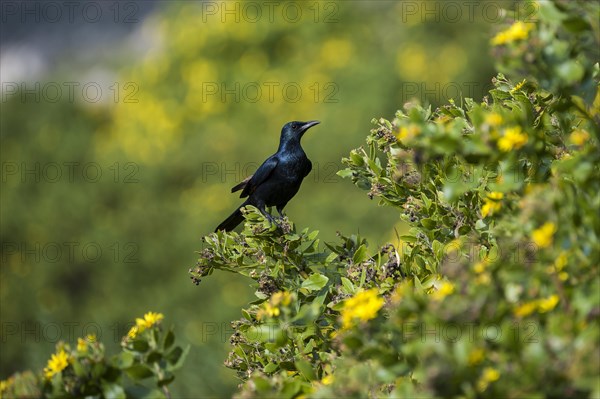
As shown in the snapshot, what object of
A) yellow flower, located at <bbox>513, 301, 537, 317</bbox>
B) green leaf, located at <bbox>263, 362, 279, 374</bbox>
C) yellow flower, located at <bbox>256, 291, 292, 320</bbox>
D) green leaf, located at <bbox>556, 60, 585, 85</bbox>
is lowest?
green leaf, located at <bbox>263, 362, 279, 374</bbox>

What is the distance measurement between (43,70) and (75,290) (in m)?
10.1

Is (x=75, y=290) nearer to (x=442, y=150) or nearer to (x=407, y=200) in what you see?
(x=407, y=200)

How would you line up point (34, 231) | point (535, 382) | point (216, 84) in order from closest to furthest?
point (535, 382), point (34, 231), point (216, 84)

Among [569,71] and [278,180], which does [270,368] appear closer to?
[569,71]

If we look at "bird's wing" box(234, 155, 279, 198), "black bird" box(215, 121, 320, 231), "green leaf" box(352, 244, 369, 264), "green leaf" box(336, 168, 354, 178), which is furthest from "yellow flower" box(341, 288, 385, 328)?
"bird's wing" box(234, 155, 279, 198)

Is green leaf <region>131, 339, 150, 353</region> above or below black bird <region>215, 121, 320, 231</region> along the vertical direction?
above

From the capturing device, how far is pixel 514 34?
188 cm

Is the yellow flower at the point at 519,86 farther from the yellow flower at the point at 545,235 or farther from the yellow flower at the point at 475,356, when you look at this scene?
the yellow flower at the point at 475,356

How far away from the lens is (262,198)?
15.0 ft

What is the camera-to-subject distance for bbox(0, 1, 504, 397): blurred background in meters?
14.0

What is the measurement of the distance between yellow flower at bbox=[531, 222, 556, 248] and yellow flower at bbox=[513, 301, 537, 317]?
0.37 feet

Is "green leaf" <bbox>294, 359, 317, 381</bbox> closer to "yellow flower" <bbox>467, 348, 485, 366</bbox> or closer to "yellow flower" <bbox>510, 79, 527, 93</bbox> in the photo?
"yellow flower" <bbox>467, 348, 485, 366</bbox>

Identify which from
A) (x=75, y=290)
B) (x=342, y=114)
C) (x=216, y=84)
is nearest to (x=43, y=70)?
(x=216, y=84)

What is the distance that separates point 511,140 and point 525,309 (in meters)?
0.38
